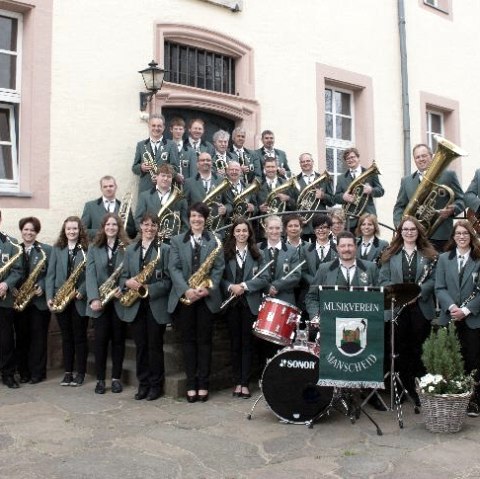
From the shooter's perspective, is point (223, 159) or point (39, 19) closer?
point (39, 19)

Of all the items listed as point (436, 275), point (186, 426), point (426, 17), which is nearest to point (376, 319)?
point (436, 275)

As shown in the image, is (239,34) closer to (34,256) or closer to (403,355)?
(34,256)

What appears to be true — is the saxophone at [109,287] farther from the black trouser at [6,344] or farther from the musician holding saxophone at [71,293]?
the black trouser at [6,344]

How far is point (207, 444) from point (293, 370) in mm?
982

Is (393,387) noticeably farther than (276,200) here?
No

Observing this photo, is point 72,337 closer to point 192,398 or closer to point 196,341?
point 196,341

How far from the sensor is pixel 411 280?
→ 624cm

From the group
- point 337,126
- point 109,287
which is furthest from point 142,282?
point 337,126

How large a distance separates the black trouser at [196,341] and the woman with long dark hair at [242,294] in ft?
1.01

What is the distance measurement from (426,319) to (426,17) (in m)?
9.12

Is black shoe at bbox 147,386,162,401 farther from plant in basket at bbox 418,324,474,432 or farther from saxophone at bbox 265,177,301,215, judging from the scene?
saxophone at bbox 265,177,301,215

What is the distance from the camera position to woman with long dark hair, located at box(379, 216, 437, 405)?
6227 millimetres

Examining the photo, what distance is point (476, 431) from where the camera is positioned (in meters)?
5.47

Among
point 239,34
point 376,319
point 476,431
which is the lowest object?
point 476,431
